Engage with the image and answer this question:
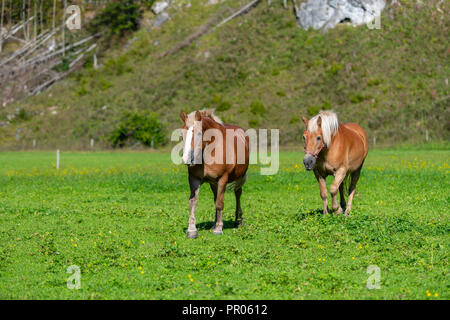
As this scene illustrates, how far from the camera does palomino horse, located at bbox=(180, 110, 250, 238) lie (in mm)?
11945

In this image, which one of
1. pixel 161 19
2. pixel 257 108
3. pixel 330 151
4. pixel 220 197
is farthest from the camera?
pixel 161 19

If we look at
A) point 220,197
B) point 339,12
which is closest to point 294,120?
point 339,12

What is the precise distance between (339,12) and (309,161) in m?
68.9

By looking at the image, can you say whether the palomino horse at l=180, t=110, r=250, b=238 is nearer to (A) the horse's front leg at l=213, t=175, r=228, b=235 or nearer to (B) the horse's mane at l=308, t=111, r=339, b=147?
(A) the horse's front leg at l=213, t=175, r=228, b=235

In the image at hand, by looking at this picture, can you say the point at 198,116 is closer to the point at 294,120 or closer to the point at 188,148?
the point at 188,148

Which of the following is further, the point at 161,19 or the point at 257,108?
the point at 161,19

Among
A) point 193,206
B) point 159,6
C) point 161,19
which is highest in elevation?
point 159,6

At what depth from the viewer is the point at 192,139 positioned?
11875mm

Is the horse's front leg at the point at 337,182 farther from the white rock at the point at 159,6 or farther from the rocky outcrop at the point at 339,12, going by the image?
the white rock at the point at 159,6

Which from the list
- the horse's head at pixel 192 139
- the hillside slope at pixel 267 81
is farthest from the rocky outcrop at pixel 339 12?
the horse's head at pixel 192 139
